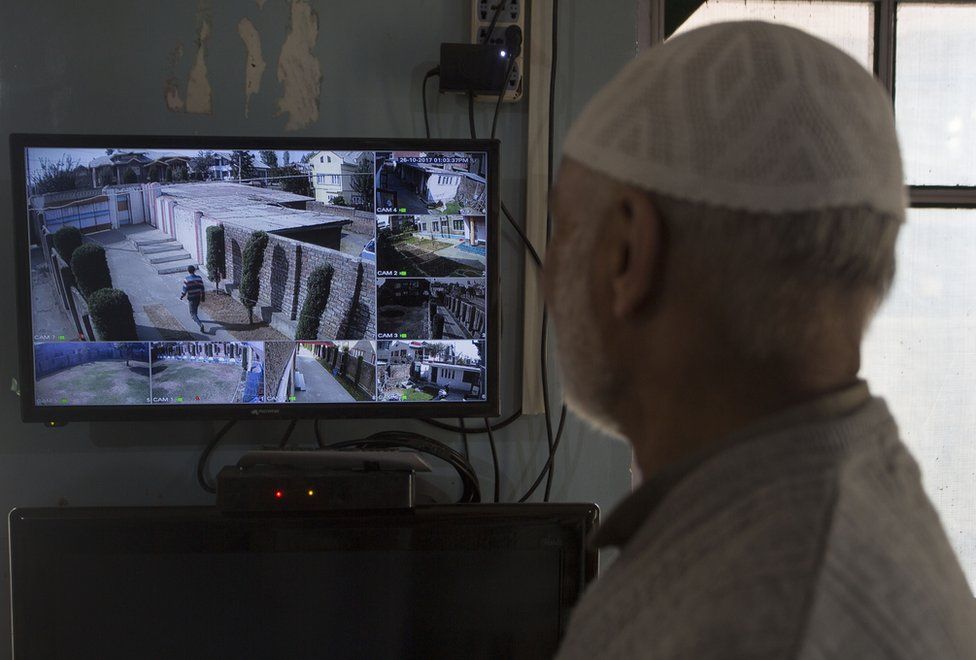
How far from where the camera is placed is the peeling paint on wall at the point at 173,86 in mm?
1435

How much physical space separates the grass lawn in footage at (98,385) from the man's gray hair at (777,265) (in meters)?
1.00

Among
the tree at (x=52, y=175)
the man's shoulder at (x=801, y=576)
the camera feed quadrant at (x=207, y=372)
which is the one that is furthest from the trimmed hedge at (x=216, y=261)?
the man's shoulder at (x=801, y=576)

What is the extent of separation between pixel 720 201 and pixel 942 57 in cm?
167

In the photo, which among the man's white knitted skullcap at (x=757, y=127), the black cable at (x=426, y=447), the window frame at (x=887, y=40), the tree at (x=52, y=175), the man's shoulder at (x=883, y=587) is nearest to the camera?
the man's shoulder at (x=883, y=587)

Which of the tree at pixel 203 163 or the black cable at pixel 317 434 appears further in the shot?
the black cable at pixel 317 434

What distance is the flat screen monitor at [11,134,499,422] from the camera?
1276 millimetres

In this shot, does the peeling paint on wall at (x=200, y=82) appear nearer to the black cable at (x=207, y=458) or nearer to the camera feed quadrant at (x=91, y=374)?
the camera feed quadrant at (x=91, y=374)

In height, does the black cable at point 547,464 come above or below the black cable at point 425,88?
below

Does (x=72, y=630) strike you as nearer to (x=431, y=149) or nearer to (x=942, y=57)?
(x=431, y=149)

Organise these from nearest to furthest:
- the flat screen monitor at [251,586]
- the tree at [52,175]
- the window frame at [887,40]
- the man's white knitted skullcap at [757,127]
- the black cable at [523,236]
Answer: the man's white knitted skullcap at [757,127]
the flat screen monitor at [251,586]
the tree at [52,175]
the black cable at [523,236]
the window frame at [887,40]

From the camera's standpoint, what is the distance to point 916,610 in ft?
1.48

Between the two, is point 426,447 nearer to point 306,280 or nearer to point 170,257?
point 306,280

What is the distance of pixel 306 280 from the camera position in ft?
4.31

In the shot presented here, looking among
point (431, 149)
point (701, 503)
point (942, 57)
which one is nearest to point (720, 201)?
point (701, 503)
